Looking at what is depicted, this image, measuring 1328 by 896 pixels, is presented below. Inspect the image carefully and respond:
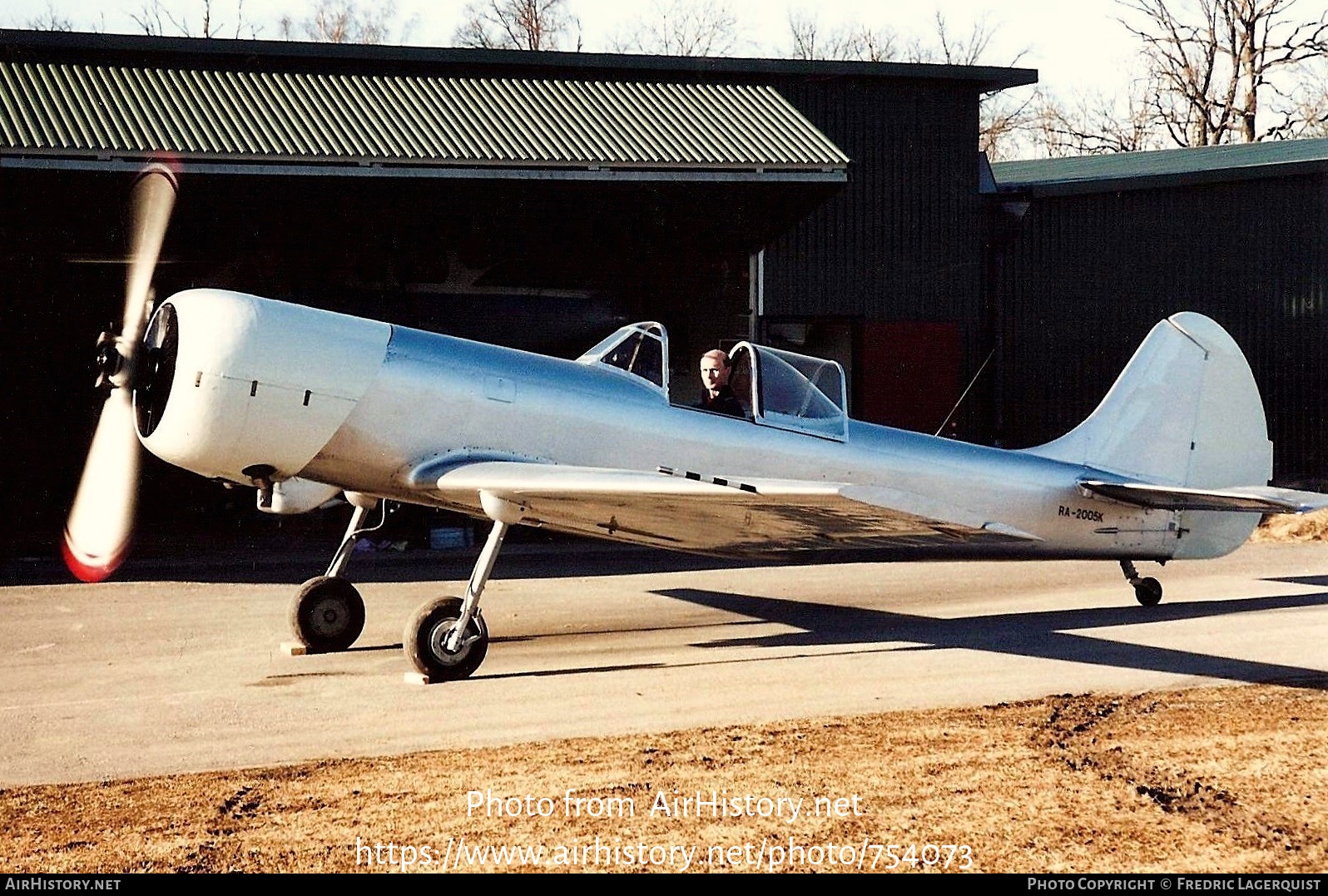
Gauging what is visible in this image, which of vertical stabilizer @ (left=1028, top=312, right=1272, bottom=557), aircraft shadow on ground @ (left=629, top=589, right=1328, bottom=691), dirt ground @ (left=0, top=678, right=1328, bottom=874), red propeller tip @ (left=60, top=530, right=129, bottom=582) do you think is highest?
vertical stabilizer @ (left=1028, top=312, right=1272, bottom=557)

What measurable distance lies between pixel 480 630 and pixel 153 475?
40.4 ft

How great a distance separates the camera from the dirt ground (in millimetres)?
4676

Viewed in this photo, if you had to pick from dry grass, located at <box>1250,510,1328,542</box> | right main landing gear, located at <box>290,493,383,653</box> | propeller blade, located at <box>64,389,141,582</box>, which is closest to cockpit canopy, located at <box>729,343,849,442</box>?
right main landing gear, located at <box>290,493,383,653</box>

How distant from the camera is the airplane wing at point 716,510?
7.13 m

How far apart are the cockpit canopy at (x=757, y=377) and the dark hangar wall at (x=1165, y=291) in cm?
1130

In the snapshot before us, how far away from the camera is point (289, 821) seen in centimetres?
506

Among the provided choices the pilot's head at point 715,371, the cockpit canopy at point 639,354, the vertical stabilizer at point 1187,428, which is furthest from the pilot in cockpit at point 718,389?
the vertical stabilizer at point 1187,428

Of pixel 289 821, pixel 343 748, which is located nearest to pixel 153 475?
pixel 343 748

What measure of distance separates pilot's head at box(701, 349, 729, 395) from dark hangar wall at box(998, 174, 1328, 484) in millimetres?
11701

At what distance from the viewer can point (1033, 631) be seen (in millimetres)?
10109

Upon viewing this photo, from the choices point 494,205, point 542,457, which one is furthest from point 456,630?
point 494,205

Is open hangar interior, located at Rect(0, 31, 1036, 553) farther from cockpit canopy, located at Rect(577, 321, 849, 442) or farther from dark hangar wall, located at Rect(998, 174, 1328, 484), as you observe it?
cockpit canopy, located at Rect(577, 321, 849, 442)

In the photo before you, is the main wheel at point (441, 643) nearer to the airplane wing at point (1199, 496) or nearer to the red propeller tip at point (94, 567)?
the airplane wing at point (1199, 496)

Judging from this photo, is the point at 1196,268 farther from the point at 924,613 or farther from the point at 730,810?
the point at 730,810
